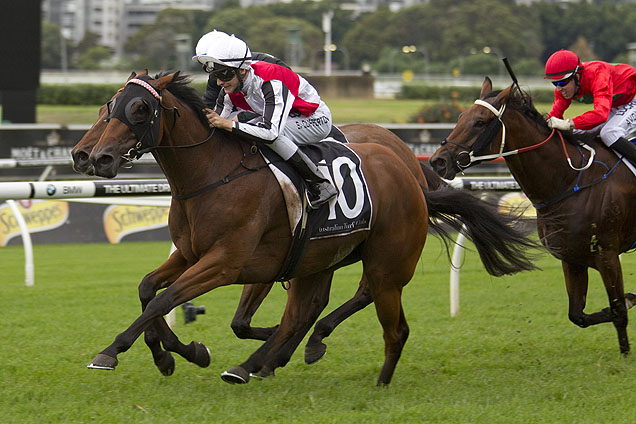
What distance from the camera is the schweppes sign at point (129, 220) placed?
1081 cm

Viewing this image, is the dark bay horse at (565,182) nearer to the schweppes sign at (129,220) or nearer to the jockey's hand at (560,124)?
the jockey's hand at (560,124)

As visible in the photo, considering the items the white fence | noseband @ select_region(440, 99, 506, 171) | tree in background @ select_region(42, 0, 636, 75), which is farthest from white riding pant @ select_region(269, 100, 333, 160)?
tree in background @ select_region(42, 0, 636, 75)

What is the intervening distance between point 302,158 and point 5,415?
175cm

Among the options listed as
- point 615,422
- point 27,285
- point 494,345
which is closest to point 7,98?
point 27,285

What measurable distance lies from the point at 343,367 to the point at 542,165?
1.71 m

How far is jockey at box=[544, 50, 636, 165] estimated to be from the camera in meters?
5.54

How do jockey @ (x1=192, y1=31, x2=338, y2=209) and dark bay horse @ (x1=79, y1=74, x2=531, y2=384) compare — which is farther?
jockey @ (x1=192, y1=31, x2=338, y2=209)

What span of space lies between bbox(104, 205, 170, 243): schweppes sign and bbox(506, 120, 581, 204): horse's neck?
19.8 feet

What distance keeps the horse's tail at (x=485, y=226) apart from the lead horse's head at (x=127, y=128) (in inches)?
69.7

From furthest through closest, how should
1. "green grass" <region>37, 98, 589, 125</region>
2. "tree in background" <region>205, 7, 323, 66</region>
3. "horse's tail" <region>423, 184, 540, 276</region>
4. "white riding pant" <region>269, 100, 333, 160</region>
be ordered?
1. "tree in background" <region>205, 7, 323, 66</region>
2. "green grass" <region>37, 98, 589, 125</region>
3. "horse's tail" <region>423, 184, 540, 276</region>
4. "white riding pant" <region>269, 100, 333, 160</region>

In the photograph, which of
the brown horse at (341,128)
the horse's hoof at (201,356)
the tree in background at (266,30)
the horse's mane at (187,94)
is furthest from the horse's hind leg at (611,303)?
the tree in background at (266,30)

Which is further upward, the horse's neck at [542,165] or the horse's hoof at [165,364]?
the horse's neck at [542,165]

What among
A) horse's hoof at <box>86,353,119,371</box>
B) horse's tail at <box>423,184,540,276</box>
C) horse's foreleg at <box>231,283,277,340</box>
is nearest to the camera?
horse's hoof at <box>86,353,119,371</box>

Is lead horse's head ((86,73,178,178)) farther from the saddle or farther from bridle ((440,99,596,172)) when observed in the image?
bridle ((440,99,596,172))
